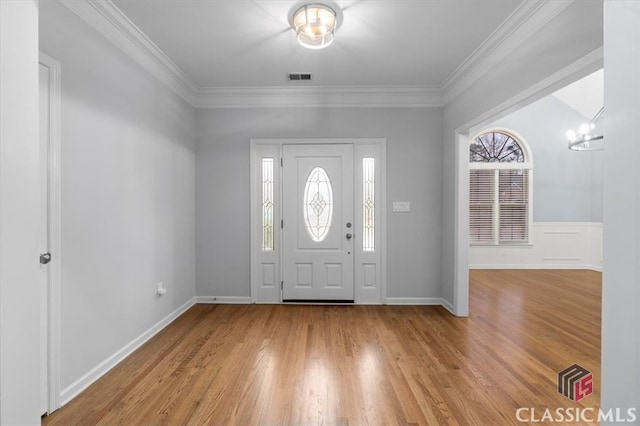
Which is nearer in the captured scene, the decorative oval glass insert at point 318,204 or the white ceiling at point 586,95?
the decorative oval glass insert at point 318,204

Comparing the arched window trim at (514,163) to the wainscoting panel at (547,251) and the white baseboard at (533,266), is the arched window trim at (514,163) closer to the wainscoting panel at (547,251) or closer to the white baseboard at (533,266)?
the wainscoting panel at (547,251)

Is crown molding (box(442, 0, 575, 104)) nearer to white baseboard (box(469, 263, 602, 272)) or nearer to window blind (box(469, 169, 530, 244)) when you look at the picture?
window blind (box(469, 169, 530, 244))

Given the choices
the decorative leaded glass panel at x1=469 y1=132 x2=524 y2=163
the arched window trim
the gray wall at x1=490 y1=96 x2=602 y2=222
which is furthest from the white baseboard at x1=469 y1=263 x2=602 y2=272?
the decorative leaded glass panel at x1=469 y1=132 x2=524 y2=163

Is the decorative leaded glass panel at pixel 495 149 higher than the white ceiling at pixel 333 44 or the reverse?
the reverse

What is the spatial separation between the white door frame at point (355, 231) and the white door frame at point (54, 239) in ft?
7.63

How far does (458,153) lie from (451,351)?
2.24m

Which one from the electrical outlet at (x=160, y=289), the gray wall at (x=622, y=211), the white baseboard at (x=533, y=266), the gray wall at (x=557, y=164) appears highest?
the gray wall at (x=557, y=164)

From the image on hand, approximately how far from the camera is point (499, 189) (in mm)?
6695

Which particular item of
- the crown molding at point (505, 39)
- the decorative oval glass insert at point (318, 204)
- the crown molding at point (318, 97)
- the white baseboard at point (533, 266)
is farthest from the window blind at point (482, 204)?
the decorative oval glass insert at point (318, 204)

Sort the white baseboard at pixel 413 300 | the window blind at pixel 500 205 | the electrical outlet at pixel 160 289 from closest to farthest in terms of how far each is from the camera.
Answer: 1. the electrical outlet at pixel 160 289
2. the white baseboard at pixel 413 300
3. the window blind at pixel 500 205

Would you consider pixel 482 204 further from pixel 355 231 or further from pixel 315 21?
pixel 315 21

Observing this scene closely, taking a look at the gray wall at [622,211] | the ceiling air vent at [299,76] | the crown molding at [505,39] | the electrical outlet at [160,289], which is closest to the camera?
the gray wall at [622,211]

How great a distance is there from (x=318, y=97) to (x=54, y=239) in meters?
3.23

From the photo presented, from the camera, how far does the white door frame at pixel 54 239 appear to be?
1979 mm
